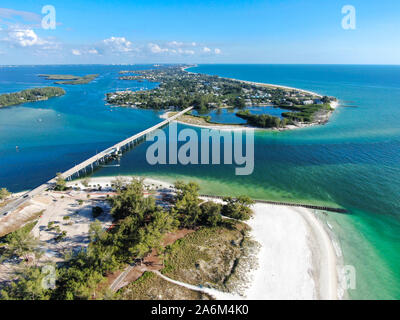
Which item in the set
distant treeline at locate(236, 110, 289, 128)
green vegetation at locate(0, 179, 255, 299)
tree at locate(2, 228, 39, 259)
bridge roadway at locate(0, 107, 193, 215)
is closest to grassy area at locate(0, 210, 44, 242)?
green vegetation at locate(0, 179, 255, 299)

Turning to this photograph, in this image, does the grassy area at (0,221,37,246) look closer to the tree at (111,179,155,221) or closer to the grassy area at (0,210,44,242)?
the grassy area at (0,210,44,242)

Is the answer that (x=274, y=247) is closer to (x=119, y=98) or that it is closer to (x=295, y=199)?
(x=295, y=199)

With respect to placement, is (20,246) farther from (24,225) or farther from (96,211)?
(96,211)

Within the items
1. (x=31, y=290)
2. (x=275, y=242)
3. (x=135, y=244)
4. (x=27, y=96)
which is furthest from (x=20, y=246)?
(x=27, y=96)

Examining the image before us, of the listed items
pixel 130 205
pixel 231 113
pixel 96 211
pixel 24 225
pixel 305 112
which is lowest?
pixel 24 225
